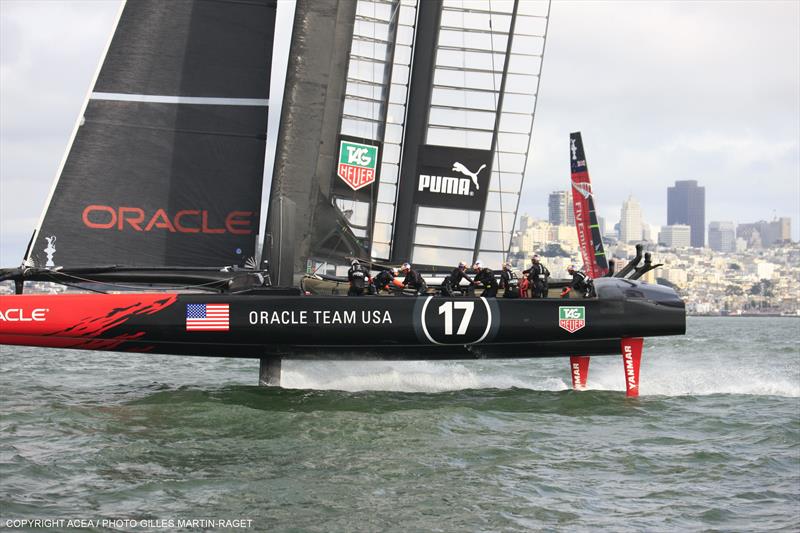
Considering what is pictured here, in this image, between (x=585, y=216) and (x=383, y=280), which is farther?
(x=585, y=216)

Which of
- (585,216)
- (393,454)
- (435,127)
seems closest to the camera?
(393,454)

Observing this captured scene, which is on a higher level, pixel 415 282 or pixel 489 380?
pixel 415 282

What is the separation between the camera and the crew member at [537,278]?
33.2ft

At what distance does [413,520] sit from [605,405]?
189 inches

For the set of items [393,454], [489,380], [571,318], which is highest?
[571,318]

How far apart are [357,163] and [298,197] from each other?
1069mm

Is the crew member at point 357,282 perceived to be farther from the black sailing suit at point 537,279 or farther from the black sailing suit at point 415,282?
the black sailing suit at point 537,279

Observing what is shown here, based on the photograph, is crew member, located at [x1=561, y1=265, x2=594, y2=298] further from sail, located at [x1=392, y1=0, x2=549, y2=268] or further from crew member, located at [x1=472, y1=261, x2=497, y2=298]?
sail, located at [x1=392, y1=0, x2=549, y2=268]

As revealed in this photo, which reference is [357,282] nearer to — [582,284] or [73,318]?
[582,284]

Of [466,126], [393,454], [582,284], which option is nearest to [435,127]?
[466,126]

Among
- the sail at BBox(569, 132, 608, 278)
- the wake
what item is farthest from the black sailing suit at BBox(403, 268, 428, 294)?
the sail at BBox(569, 132, 608, 278)

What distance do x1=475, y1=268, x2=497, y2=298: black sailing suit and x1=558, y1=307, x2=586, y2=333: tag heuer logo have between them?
835 mm

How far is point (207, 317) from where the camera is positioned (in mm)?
8883

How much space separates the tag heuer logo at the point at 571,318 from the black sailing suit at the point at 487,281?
83cm
